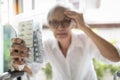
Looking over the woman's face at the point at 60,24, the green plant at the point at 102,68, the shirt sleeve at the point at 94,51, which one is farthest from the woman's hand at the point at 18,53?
the green plant at the point at 102,68

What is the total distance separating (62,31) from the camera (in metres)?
0.84

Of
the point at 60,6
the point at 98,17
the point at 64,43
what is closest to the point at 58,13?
the point at 60,6

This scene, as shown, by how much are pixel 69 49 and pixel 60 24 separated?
12 centimetres

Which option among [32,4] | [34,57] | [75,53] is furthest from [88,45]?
[32,4]

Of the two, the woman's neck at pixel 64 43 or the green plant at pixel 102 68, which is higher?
the woman's neck at pixel 64 43

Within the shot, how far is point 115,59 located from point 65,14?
252 mm

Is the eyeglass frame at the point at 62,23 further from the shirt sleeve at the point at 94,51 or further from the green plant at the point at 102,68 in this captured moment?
the green plant at the point at 102,68

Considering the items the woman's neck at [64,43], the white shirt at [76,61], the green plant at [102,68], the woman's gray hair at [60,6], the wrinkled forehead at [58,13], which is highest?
the woman's gray hair at [60,6]

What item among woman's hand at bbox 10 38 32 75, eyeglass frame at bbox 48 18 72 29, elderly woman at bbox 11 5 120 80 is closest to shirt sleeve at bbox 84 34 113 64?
elderly woman at bbox 11 5 120 80

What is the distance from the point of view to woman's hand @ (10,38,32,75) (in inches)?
33.1

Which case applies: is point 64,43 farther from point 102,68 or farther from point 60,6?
point 102,68

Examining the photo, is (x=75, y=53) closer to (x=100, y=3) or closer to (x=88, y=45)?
(x=88, y=45)

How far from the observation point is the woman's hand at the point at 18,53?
0.84m

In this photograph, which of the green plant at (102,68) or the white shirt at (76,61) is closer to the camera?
the white shirt at (76,61)
